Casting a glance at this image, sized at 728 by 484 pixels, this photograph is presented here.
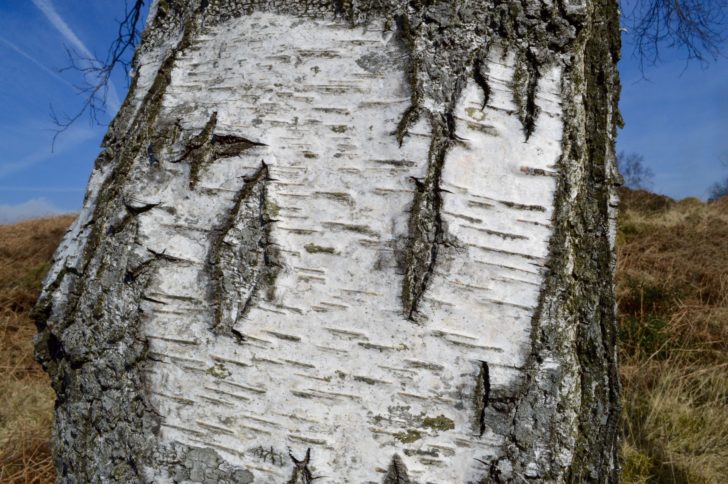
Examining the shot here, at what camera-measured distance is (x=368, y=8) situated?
852 mm

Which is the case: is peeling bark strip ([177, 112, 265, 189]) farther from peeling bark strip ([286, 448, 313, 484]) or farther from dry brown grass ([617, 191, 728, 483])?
dry brown grass ([617, 191, 728, 483])

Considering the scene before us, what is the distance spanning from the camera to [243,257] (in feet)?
2.72

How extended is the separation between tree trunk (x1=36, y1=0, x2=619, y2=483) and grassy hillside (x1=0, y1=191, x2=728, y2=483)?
68.6 inches

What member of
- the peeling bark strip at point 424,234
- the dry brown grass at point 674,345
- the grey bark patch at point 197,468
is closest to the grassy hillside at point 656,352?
the dry brown grass at point 674,345

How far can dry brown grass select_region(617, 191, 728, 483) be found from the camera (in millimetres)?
2459

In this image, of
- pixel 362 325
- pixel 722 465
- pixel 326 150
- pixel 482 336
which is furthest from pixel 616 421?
pixel 722 465

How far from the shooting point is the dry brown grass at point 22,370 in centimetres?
226

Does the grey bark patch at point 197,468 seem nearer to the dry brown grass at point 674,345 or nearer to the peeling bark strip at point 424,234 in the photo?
the peeling bark strip at point 424,234

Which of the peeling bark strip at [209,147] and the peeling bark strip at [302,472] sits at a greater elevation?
the peeling bark strip at [209,147]

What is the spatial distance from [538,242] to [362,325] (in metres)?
0.31

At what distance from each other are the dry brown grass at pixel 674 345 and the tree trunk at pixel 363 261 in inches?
75.8

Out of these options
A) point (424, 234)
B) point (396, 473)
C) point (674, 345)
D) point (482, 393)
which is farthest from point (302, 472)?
point (674, 345)

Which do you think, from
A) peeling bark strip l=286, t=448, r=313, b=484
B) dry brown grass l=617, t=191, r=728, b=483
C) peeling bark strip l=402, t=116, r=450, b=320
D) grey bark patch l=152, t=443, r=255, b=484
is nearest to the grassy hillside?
dry brown grass l=617, t=191, r=728, b=483

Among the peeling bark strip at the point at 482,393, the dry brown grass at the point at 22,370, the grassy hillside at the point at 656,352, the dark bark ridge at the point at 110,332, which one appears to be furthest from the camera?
the grassy hillside at the point at 656,352
